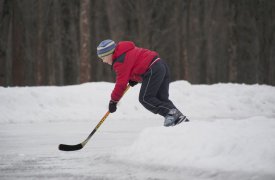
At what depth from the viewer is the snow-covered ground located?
4.82 m

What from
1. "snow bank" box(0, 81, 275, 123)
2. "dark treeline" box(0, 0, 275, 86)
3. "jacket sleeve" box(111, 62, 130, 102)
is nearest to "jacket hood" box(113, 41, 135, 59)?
"jacket sleeve" box(111, 62, 130, 102)

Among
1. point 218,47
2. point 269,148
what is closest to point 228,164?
point 269,148

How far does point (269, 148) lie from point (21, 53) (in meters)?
15.9

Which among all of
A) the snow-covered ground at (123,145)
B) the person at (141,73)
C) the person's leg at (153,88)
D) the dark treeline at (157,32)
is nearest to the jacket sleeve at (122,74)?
the person at (141,73)

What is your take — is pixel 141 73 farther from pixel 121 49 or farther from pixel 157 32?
pixel 157 32

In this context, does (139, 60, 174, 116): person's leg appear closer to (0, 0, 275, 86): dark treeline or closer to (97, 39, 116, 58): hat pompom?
(97, 39, 116, 58): hat pompom

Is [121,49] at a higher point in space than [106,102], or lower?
higher

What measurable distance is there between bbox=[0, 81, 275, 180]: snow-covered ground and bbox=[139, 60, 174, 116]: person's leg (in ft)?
1.64

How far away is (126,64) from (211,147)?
2.05 m

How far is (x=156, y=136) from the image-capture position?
6.07 metres

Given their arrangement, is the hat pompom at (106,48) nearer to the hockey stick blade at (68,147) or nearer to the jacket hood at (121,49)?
the jacket hood at (121,49)

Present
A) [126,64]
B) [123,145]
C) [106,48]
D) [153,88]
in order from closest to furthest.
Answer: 1. [126,64]
2. [106,48]
3. [153,88]
4. [123,145]

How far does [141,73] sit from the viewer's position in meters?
7.11

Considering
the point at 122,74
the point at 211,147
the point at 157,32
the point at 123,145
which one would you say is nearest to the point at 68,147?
the point at 123,145
